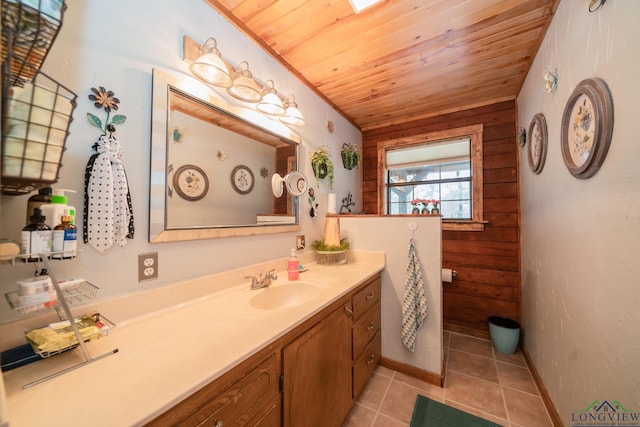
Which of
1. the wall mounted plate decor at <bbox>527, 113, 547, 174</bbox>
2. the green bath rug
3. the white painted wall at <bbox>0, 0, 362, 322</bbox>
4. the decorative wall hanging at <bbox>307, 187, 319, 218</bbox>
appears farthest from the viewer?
the decorative wall hanging at <bbox>307, 187, 319, 218</bbox>

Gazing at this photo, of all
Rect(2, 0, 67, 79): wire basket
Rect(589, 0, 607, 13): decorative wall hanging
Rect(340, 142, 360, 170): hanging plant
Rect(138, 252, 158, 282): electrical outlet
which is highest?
Rect(589, 0, 607, 13): decorative wall hanging

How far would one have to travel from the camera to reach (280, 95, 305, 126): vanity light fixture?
5.35 ft

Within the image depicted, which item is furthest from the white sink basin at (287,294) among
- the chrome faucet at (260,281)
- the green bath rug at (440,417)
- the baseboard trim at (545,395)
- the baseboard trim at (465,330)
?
the baseboard trim at (465,330)

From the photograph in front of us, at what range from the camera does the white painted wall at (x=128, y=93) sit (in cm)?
80

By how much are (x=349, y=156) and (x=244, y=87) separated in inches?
60.7

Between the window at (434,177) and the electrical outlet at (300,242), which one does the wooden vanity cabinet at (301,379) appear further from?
the window at (434,177)

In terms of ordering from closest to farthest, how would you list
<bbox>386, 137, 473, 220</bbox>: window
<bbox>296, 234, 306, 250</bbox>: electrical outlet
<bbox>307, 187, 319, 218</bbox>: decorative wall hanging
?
<bbox>296, 234, 306, 250</bbox>: electrical outlet, <bbox>307, 187, 319, 218</bbox>: decorative wall hanging, <bbox>386, 137, 473, 220</bbox>: window

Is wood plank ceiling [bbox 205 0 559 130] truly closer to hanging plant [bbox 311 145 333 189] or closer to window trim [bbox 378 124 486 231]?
window trim [bbox 378 124 486 231]

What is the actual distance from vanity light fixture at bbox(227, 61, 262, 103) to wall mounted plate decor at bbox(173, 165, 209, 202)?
1.61 feet

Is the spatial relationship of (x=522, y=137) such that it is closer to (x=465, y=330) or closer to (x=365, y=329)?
(x=465, y=330)

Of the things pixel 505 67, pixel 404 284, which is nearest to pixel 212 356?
pixel 404 284

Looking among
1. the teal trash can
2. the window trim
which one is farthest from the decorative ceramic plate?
the teal trash can

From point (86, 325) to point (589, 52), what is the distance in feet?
7.54

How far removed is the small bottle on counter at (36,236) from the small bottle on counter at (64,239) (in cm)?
2
